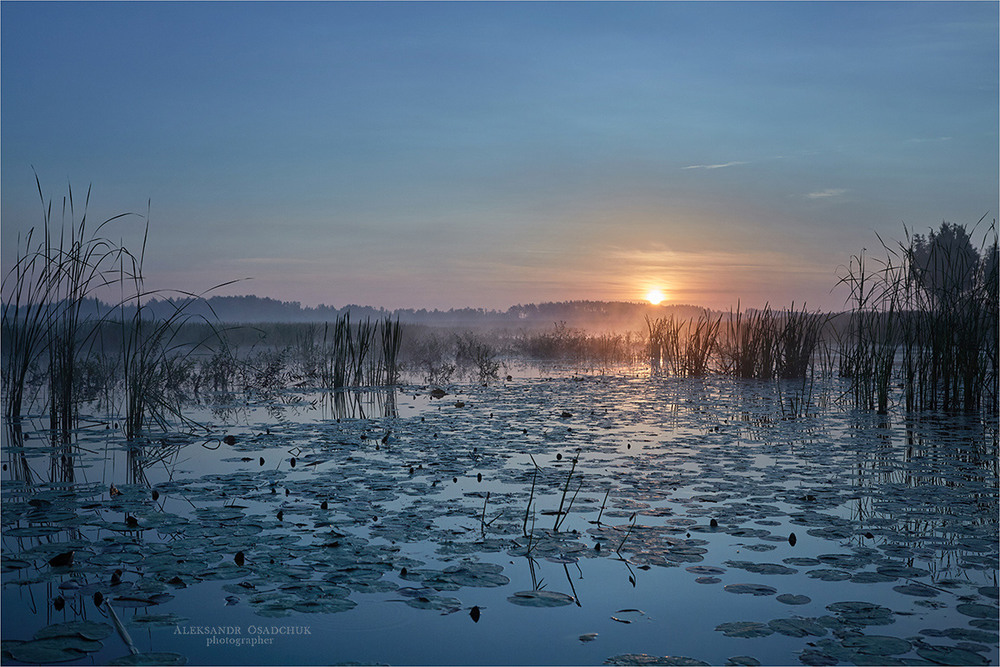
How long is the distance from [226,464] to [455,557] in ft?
10.3

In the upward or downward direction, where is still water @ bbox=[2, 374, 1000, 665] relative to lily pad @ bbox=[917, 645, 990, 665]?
upward

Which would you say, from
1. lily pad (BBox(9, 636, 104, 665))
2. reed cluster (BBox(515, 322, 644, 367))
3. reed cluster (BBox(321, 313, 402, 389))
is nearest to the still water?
lily pad (BBox(9, 636, 104, 665))

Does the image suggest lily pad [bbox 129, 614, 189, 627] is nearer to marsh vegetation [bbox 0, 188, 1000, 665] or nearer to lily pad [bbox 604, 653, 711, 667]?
marsh vegetation [bbox 0, 188, 1000, 665]

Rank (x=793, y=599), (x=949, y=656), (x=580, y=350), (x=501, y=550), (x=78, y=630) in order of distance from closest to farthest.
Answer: (x=949, y=656) → (x=78, y=630) → (x=793, y=599) → (x=501, y=550) → (x=580, y=350)

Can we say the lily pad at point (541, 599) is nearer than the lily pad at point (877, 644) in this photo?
No

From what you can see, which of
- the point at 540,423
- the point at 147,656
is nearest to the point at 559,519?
the point at 147,656

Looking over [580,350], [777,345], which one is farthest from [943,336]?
[580,350]

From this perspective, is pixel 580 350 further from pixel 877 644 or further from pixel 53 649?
pixel 53 649

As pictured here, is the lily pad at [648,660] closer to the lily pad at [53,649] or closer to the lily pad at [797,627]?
the lily pad at [797,627]

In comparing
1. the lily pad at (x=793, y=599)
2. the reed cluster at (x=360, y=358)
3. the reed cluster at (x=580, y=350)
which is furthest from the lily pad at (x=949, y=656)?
the reed cluster at (x=580, y=350)

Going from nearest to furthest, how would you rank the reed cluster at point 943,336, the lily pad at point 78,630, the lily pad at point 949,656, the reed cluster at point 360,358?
1. the lily pad at point 949,656
2. the lily pad at point 78,630
3. the reed cluster at point 943,336
4. the reed cluster at point 360,358

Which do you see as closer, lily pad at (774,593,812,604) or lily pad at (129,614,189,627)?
lily pad at (129,614,189,627)

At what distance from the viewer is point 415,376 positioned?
1488 cm

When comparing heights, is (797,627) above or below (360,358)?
below
